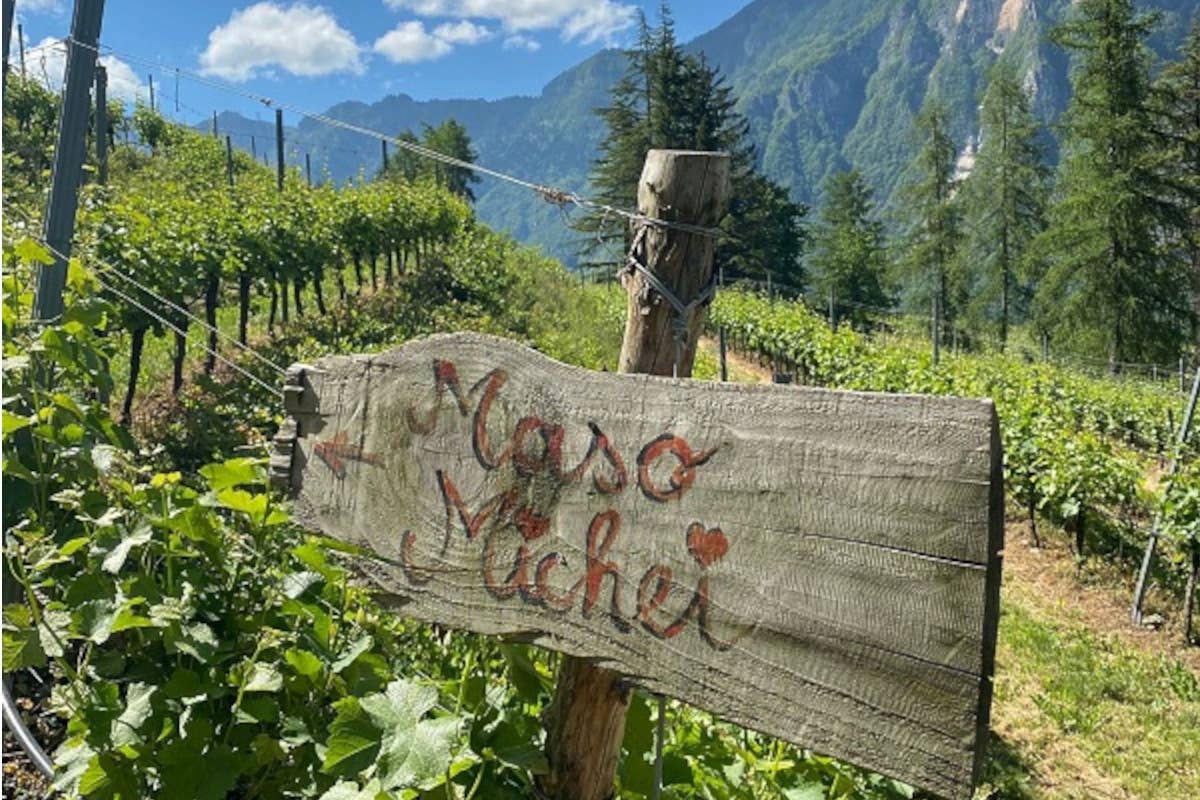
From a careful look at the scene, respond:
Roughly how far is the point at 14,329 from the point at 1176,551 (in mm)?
7857

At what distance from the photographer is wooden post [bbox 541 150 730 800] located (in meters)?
1.42

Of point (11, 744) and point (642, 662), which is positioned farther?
point (11, 744)

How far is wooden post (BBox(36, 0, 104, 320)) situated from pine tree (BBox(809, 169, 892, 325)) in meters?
39.6

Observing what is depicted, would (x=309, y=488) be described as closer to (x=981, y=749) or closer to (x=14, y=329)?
(x=981, y=749)

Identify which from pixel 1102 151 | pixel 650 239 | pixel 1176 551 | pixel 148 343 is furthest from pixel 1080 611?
pixel 1102 151

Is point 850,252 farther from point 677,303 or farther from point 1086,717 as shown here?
point 677,303

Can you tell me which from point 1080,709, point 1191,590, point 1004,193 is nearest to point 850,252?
point 1004,193

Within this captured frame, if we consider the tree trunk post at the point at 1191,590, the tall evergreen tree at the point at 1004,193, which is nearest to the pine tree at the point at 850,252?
the tall evergreen tree at the point at 1004,193

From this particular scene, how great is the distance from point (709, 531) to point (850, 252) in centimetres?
4786

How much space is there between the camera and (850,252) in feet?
153

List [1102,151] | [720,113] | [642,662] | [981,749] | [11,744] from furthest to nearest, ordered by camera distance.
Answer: [720,113] → [1102,151] → [11,744] → [642,662] → [981,749]

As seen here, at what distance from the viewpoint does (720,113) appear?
40000 millimetres

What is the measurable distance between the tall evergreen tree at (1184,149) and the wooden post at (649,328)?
30535 millimetres

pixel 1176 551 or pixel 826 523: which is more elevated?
pixel 826 523
